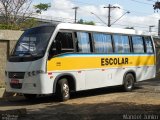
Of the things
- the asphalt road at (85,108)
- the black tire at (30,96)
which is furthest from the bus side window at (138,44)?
the black tire at (30,96)

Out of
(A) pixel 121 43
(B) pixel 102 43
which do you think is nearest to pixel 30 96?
(B) pixel 102 43

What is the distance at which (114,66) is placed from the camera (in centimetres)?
1758

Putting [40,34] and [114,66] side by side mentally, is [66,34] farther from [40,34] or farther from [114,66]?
[114,66]

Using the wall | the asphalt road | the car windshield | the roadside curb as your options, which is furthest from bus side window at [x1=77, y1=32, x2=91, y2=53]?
the roadside curb

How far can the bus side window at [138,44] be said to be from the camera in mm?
18922

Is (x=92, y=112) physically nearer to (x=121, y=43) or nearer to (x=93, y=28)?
(x=93, y=28)

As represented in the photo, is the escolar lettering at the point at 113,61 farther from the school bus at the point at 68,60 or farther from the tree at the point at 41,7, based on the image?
the tree at the point at 41,7

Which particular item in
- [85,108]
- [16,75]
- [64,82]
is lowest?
[85,108]

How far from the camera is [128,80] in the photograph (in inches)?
733

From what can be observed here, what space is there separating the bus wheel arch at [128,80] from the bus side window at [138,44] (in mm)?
1060

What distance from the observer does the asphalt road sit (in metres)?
10.7

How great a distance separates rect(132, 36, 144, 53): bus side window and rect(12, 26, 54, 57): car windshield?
5.34 metres

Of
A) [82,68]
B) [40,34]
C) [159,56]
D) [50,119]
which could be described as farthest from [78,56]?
[159,56]

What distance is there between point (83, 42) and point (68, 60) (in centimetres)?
119
